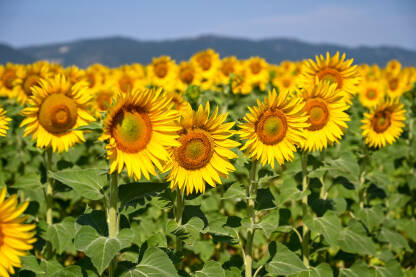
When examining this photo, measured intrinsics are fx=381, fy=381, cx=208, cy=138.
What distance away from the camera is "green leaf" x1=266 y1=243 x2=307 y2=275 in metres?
3.02

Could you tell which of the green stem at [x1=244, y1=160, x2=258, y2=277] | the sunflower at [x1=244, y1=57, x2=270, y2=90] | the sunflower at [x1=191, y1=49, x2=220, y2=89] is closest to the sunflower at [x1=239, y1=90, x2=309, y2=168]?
the green stem at [x1=244, y1=160, x2=258, y2=277]

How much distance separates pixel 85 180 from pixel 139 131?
0.65 meters

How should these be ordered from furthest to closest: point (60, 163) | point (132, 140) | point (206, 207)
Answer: point (206, 207)
point (60, 163)
point (132, 140)

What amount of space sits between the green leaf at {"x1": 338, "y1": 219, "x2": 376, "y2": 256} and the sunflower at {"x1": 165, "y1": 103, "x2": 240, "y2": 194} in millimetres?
1810

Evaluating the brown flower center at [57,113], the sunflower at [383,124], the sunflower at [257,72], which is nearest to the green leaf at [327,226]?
the sunflower at [383,124]

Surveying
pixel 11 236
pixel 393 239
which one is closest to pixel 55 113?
pixel 11 236

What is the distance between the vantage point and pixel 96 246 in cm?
230

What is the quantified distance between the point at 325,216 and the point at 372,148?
1170mm

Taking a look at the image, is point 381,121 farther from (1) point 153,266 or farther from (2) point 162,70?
(2) point 162,70

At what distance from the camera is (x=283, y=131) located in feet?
9.52

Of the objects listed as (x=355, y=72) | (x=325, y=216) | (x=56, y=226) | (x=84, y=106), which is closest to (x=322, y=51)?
(x=355, y=72)

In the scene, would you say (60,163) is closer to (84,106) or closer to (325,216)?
(84,106)

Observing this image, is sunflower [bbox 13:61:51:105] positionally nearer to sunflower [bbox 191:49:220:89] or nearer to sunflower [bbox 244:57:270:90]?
sunflower [bbox 191:49:220:89]

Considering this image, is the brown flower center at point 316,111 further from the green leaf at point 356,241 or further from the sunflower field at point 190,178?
the green leaf at point 356,241
